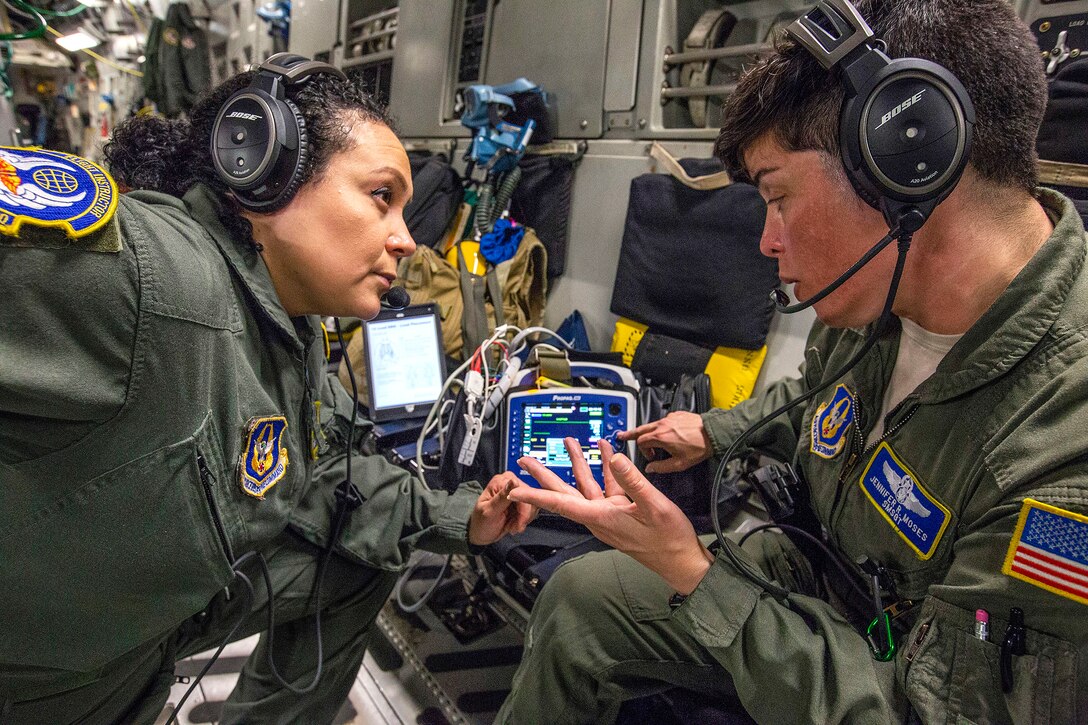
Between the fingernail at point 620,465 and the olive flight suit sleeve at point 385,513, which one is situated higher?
the fingernail at point 620,465

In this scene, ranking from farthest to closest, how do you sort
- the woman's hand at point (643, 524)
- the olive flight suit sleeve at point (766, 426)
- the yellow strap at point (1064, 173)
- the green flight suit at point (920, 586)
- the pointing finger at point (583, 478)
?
the olive flight suit sleeve at point (766, 426)
the yellow strap at point (1064, 173)
the pointing finger at point (583, 478)
the woman's hand at point (643, 524)
the green flight suit at point (920, 586)

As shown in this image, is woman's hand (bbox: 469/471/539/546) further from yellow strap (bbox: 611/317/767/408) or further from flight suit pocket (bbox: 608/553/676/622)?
yellow strap (bbox: 611/317/767/408)

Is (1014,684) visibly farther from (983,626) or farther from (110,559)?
(110,559)

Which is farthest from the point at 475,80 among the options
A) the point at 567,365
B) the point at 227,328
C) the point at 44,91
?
the point at 44,91

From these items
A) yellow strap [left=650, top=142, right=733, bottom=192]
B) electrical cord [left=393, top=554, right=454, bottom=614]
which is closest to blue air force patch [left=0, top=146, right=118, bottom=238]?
electrical cord [left=393, top=554, right=454, bottom=614]

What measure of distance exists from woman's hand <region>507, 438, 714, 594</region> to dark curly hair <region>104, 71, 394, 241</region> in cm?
70

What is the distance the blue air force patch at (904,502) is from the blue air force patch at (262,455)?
3.37 feet

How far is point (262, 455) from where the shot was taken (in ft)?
3.32

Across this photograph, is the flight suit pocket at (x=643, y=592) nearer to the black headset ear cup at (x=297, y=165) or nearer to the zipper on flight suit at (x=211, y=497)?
the zipper on flight suit at (x=211, y=497)

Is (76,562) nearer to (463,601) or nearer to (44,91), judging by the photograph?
(463,601)

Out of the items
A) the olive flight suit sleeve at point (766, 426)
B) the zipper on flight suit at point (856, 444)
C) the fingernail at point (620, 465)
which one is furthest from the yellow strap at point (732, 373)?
the fingernail at point (620, 465)

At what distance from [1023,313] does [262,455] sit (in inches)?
46.7

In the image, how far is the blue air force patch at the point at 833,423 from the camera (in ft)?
3.85

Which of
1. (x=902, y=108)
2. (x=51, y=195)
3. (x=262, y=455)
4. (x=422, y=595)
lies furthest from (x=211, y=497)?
(x=422, y=595)
